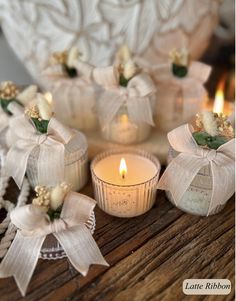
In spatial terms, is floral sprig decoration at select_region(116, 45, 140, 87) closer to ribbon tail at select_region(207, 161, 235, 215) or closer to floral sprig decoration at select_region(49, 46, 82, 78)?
floral sprig decoration at select_region(49, 46, 82, 78)

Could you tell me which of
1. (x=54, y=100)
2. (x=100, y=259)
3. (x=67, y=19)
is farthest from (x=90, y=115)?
(x=100, y=259)

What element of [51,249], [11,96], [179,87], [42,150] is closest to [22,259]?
[51,249]

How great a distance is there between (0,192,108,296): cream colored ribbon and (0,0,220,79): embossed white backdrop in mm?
351

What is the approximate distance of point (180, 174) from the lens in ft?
1.64

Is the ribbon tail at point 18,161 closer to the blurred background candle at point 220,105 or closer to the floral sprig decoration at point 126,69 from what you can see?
the floral sprig decoration at point 126,69

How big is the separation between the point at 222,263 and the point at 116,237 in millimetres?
134

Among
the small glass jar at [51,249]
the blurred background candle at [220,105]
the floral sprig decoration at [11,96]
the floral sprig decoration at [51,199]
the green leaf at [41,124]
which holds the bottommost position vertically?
the small glass jar at [51,249]

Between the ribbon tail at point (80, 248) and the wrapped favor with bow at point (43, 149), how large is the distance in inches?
3.7

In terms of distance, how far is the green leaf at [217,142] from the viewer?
482mm

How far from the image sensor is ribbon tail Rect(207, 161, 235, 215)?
1.58ft

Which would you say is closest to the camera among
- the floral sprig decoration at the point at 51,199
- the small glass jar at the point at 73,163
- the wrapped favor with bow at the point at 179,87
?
the floral sprig decoration at the point at 51,199

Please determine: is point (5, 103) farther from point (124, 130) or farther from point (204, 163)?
point (204, 163)

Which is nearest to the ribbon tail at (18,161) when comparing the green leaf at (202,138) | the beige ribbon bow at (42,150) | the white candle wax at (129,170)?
the beige ribbon bow at (42,150)

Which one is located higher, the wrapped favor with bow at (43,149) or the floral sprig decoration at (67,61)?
the floral sprig decoration at (67,61)
